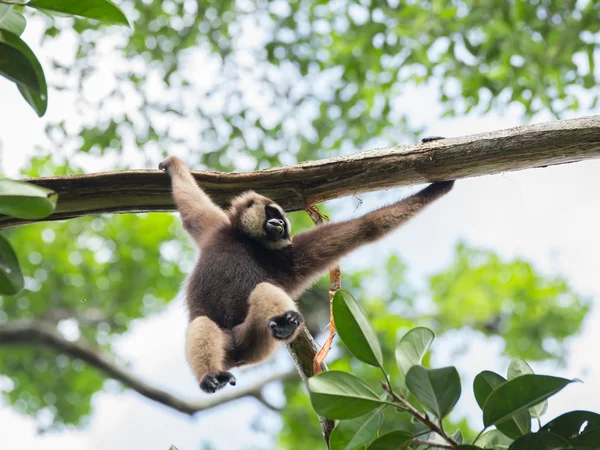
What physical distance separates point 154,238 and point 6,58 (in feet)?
34.4

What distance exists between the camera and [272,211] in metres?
3.48

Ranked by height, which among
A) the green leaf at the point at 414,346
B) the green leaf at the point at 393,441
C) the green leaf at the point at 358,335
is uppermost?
the green leaf at the point at 358,335

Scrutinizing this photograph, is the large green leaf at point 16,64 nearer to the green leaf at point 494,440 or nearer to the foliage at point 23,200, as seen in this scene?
the foliage at point 23,200

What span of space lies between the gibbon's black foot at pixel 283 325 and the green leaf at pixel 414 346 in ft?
2.40

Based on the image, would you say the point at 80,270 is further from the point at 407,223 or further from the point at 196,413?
the point at 407,223

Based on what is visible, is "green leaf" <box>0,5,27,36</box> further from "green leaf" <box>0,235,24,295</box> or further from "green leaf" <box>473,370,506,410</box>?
"green leaf" <box>473,370,506,410</box>

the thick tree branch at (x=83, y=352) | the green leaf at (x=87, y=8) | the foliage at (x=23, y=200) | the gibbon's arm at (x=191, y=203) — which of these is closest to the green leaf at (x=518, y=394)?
the foliage at (x=23, y=200)

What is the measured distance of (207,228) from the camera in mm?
3553

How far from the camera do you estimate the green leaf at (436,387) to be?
1740 mm

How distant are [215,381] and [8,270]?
40.2 inches

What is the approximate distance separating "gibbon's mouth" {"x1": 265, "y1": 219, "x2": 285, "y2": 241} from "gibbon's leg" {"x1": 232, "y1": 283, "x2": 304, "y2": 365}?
52 cm

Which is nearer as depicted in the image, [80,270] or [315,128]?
[315,128]

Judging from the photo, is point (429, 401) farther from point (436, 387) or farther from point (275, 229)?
point (275, 229)

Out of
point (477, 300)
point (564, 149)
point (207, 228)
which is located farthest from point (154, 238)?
point (564, 149)
